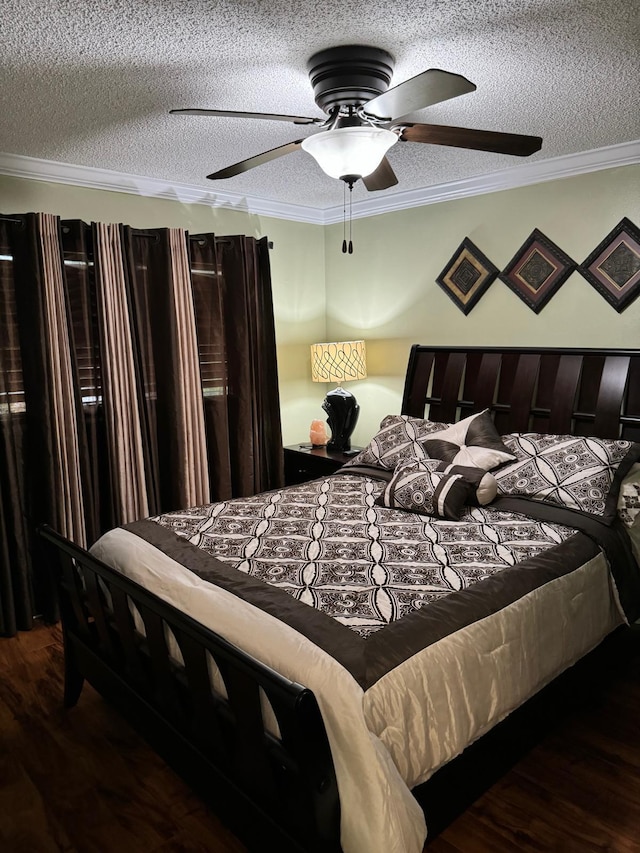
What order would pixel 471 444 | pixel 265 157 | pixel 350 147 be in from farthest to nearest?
pixel 471 444, pixel 265 157, pixel 350 147

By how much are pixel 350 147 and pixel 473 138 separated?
0.44m

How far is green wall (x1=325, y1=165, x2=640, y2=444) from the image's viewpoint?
3275 millimetres

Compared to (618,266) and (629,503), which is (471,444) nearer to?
(629,503)

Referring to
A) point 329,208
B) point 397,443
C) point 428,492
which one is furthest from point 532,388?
point 329,208

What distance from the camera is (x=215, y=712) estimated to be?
1.77 metres

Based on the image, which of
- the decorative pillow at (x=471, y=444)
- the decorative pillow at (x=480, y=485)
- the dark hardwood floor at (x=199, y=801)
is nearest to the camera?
the dark hardwood floor at (x=199, y=801)

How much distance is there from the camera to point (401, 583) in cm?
209

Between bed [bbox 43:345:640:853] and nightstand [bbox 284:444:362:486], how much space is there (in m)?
0.53

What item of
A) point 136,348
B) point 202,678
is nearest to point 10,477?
point 136,348

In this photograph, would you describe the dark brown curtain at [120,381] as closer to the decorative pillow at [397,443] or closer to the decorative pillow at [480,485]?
the decorative pillow at [397,443]

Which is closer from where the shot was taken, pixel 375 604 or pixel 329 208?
pixel 375 604

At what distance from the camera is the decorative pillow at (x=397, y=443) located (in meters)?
3.42

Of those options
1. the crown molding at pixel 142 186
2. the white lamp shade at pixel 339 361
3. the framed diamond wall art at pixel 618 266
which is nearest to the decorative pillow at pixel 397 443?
the white lamp shade at pixel 339 361

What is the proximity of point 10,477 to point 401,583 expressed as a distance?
7.21ft
